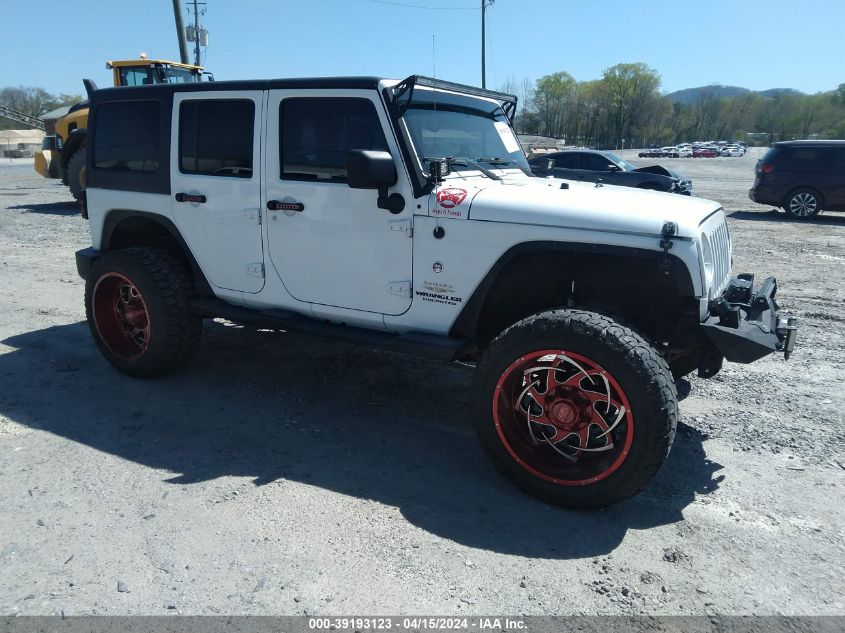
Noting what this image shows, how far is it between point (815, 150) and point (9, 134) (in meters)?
56.4

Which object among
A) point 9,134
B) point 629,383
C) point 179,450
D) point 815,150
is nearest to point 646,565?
point 629,383

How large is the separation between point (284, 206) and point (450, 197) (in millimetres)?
1193

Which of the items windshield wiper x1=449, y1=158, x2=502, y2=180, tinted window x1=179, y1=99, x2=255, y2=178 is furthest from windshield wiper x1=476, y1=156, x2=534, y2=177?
tinted window x1=179, y1=99, x2=255, y2=178

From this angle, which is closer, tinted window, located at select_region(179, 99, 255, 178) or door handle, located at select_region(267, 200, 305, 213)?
door handle, located at select_region(267, 200, 305, 213)

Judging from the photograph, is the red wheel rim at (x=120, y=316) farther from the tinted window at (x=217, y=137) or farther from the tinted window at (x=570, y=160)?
the tinted window at (x=570, y=160)

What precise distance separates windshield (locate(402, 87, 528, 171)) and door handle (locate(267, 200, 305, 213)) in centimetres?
87

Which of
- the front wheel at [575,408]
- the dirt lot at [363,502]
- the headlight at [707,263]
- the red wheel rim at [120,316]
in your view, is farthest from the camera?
the red wheel rim at [120,316]

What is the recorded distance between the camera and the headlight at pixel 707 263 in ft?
10.3

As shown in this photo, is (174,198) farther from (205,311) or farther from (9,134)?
(9,134)

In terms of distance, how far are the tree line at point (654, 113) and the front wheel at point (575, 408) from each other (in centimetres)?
8812

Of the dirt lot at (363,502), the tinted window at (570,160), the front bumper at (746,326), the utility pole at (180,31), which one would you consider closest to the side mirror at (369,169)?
the dirt lot at (363,502)

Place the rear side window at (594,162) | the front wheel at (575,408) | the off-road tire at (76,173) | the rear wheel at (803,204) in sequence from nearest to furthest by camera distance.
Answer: the front wheel at (575,408) < the off-road tire at (76,173) < the rear wheel at (803,204) < the rear side window at (594,162)

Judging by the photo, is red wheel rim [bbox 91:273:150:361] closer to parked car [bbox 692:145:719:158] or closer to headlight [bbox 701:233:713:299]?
headlight [bbox 701:233:713:299]

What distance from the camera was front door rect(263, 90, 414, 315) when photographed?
379 cm
